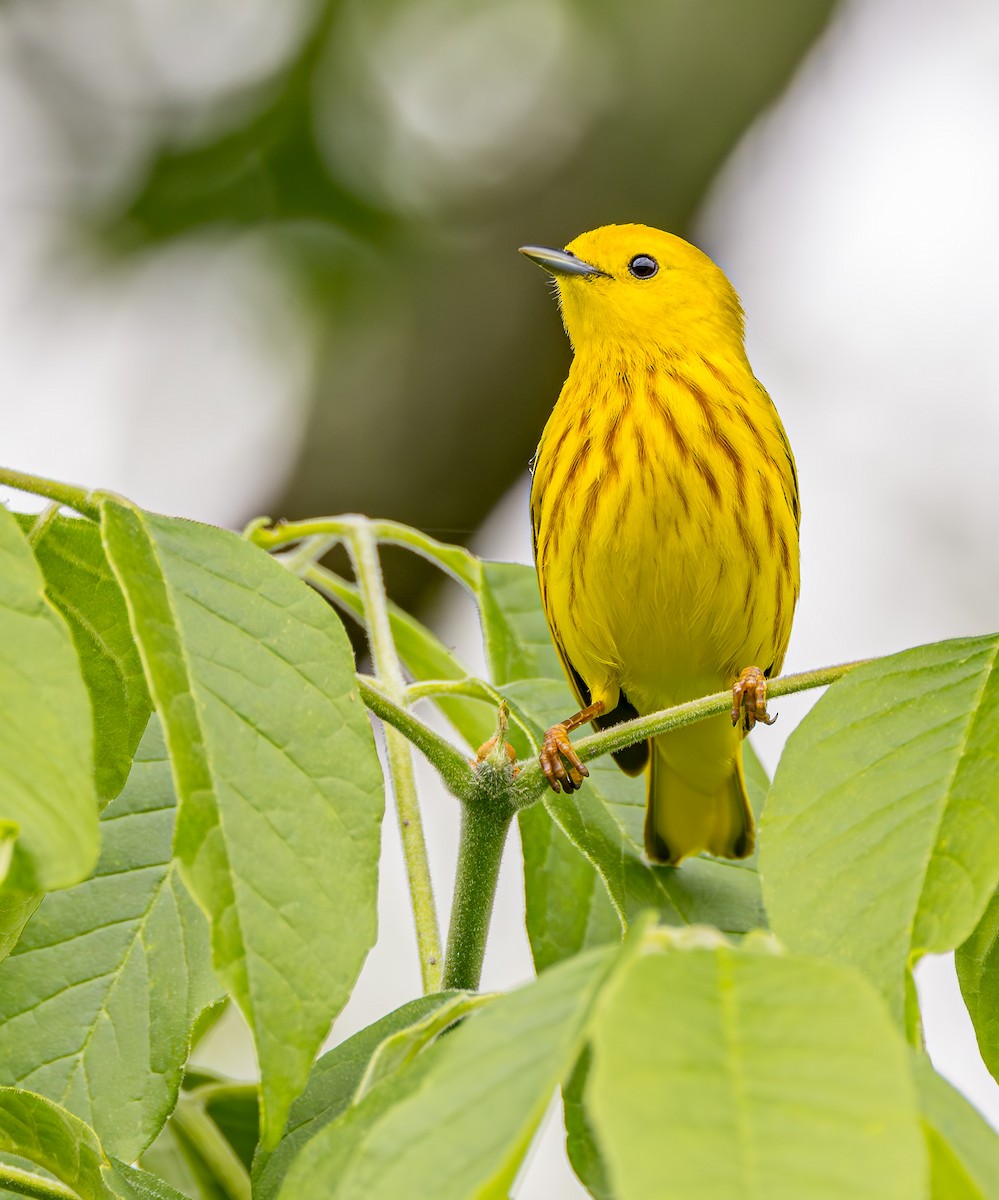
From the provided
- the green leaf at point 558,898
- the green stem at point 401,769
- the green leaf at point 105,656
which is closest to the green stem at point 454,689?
the green stem at point 401,769

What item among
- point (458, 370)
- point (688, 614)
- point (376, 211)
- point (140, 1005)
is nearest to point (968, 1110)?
point (140, 1005)

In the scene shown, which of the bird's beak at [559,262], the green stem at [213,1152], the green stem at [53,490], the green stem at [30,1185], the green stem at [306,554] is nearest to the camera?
the green stem at [30,1185]

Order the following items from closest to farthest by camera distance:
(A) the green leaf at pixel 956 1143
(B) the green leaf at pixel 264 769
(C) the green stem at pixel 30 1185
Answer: (A) the green leaf at pixel 956 1143 < (B) the green leaf at pixel 264 769 < (C) the green stem at pixel 30 1185

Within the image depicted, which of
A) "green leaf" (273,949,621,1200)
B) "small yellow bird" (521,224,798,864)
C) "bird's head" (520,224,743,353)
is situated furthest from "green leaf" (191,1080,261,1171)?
"bird's head" (520,224,743,353)

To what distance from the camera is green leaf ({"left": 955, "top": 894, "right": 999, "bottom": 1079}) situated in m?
1.28

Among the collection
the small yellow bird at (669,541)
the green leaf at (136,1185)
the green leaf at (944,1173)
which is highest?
the small yellow bird at (669,541)

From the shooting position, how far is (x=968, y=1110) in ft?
2.63

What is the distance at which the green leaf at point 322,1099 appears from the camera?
126cm

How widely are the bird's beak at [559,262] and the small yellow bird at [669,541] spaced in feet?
0.53

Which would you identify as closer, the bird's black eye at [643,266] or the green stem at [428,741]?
the green stem at [428,741]

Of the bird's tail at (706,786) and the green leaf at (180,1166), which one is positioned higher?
the bird's tail at (706,786)

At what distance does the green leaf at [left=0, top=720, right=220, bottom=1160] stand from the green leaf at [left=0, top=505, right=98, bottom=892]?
0.71 meters

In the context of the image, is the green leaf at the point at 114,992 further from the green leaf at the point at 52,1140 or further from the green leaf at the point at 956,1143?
the green leaf at the point at 956,1143

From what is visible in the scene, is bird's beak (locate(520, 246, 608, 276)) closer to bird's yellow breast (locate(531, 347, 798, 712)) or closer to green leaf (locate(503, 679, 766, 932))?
bird's yellow breast (locate(531, 347, 798, 712))
